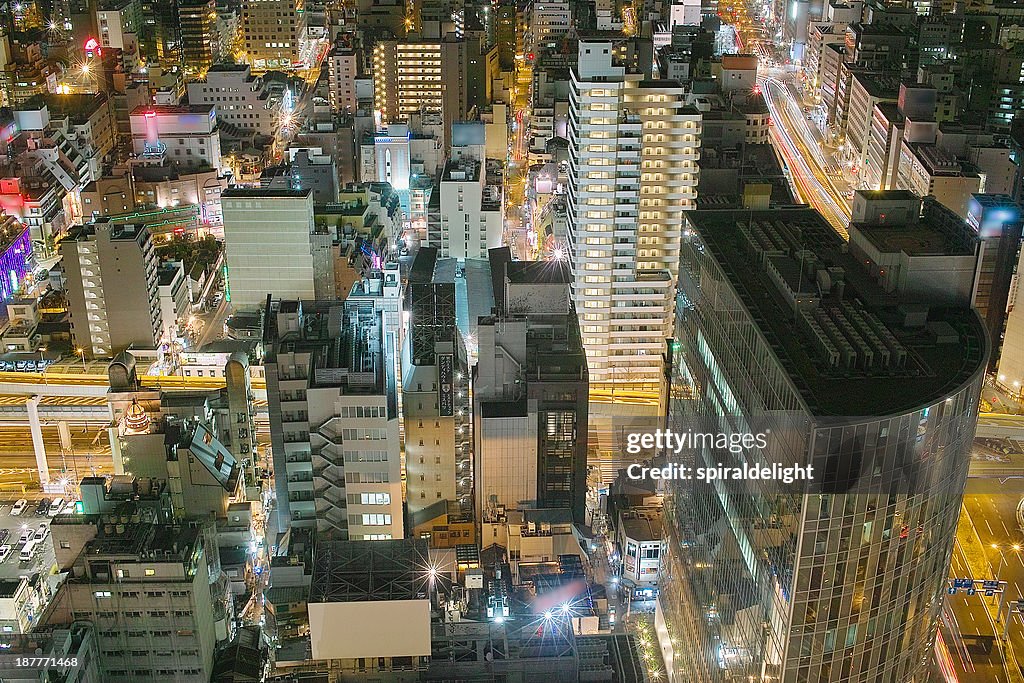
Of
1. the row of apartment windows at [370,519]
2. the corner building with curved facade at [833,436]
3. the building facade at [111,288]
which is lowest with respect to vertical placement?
the row of apartment windows at [370,519]

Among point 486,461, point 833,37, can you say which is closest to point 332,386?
point 486,461

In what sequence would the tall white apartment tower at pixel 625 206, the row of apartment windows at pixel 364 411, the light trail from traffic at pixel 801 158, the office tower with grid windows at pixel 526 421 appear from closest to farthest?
the row of apartment windows at pixel 364 411, the office tower with grid windows at pixel 526 421, the tall white apartment tower at pixel 625 206, the light trail from traffic at pixel 801 158

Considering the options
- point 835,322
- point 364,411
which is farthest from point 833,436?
point 364,411

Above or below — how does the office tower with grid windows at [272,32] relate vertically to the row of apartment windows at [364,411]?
above

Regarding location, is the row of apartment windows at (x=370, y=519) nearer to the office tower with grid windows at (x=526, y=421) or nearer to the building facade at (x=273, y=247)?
the office tower with grid windows at (x=526, y=421)

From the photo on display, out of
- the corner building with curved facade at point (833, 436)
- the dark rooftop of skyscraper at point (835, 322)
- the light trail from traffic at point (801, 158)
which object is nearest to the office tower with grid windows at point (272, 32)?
the light trail from traffic at point (801, 158)

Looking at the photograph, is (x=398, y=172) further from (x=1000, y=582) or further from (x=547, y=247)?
(x=1000, y=582)

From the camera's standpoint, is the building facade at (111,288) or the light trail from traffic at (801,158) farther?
the light trail from traffic at (801,158)

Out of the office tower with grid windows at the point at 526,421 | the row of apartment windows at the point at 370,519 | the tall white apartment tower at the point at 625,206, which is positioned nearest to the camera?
the row of apartment windows at the point at 370,519
